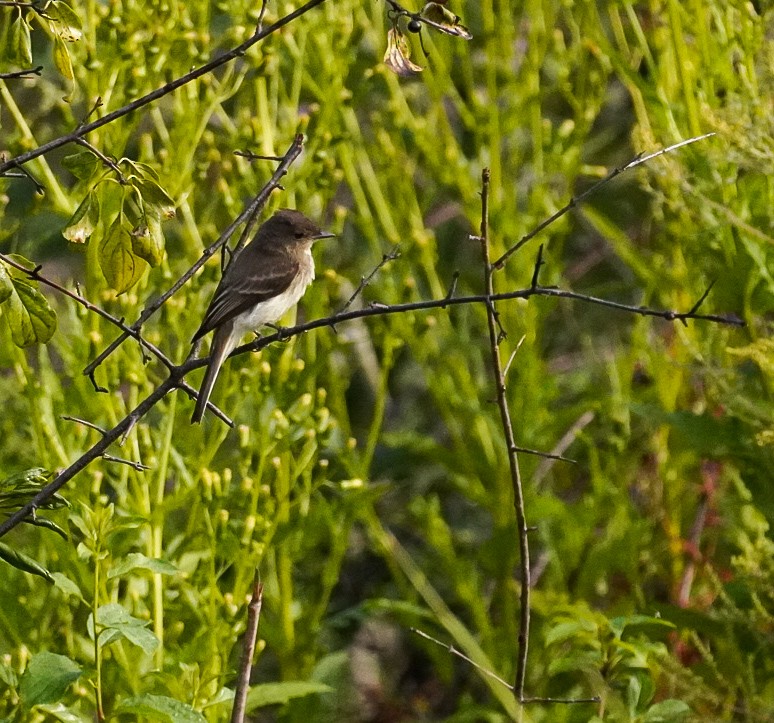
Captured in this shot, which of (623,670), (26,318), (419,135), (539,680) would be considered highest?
(26,318)

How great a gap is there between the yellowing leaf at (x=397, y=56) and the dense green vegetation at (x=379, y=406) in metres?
0.48

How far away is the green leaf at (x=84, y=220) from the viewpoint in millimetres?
1991

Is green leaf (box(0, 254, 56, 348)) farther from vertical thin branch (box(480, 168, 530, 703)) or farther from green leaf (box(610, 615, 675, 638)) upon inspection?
green leaf (box(610, 615, 675, 638))

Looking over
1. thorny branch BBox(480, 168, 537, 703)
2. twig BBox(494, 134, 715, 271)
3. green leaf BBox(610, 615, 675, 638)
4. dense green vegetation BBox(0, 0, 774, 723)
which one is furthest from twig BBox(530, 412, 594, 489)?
twig BBox(494, 134, 715, 271)

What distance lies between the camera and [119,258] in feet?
6.77

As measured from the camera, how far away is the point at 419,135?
452 centimetres

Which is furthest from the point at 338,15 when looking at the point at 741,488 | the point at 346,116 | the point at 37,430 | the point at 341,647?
the point at 341,647

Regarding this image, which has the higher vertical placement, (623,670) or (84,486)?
(84,486)

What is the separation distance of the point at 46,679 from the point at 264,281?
1.55 meters

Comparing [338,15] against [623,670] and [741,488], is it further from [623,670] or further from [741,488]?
[623,670]

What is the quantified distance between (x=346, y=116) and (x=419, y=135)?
0.90ft

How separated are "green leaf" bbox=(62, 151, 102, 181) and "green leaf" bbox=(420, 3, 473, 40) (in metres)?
0.61

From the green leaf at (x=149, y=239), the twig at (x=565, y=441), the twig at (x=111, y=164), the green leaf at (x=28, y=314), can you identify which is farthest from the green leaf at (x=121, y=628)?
the twig at (x=565, y=441)

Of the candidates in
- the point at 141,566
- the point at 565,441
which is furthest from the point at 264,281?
the point at 565,441
